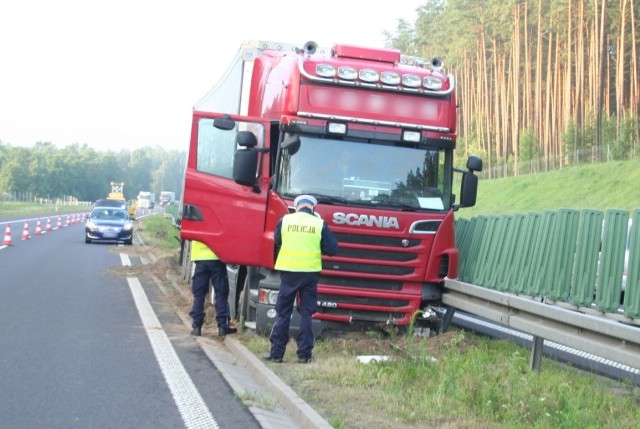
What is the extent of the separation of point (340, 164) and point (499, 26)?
2178 inches

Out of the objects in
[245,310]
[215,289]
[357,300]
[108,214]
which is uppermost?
[357,300]

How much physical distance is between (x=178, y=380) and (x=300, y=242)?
6.65 feet

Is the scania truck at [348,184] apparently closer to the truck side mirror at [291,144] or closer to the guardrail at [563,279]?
the truck side mirror at [291,144]

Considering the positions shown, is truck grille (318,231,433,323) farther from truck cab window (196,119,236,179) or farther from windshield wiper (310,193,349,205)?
truck cab window (196,119,236,179)

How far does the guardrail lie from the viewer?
27.3 feet

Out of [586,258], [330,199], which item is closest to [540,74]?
[330,199]

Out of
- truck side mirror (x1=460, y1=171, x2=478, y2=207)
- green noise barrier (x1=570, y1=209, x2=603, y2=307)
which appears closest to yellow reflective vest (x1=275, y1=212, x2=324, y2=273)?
truck side mirror (x1=460, y1=171, x2=478, y2=207)

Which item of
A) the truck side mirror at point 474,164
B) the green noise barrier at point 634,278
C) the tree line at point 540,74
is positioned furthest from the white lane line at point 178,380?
the tree line at point 540,74

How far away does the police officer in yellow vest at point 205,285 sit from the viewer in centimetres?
1216

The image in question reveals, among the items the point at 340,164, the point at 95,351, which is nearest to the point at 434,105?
the point at 340,164

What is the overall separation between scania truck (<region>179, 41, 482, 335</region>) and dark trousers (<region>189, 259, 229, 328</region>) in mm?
405

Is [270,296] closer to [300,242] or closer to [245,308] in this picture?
[245,308]

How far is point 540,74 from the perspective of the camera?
6034 centimetres

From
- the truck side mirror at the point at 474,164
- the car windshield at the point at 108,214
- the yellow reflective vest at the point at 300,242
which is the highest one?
the truck side mirror at the point at 474,164
